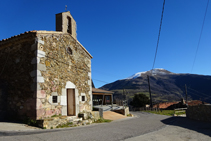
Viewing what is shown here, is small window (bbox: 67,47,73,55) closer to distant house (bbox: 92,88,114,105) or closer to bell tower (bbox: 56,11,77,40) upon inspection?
bell tower (bbox: 56,11,77,40)

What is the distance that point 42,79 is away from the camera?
7867 mm

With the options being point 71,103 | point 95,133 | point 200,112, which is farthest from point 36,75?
point 200,112

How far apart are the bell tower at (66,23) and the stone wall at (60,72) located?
664 mm

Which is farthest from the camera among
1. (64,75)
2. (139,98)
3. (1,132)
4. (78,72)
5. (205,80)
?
(205,80)

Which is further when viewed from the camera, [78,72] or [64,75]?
[78,72]

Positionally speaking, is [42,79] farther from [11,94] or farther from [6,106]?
[6,106]

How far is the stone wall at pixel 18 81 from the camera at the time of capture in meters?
7.69

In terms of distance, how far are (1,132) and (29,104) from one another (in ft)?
7.71

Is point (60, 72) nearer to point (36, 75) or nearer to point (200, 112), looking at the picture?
point (36, 75)

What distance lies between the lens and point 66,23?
35.9 feet

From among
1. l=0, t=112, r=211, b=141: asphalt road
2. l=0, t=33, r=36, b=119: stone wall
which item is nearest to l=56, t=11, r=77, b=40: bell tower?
l=0, t=33, r=36, b=119: stone wall

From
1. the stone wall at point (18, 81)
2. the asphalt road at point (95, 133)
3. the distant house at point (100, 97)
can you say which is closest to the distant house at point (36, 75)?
the stone wall at point (18, 81)

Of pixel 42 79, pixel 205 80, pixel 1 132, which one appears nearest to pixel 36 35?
pixel 42 79

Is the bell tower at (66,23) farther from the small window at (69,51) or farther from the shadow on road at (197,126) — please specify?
the shadow on road at (197,126)
